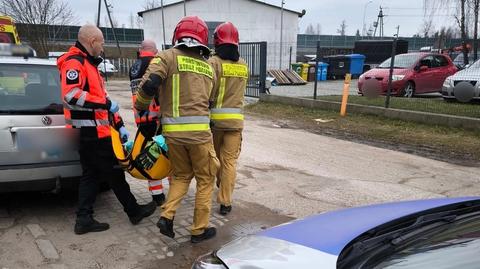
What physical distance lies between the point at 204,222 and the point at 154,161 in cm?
71

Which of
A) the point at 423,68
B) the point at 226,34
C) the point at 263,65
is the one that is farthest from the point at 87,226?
the point at 423,68

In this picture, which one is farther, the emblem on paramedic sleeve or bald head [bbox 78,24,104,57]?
bald head [bbox 78,24,104,57]

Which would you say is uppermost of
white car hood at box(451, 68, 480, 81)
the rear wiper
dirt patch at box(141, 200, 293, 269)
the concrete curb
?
white car hood at box(451, 68, 480, 81)

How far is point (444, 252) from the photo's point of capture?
1.75 m

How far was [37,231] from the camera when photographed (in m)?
4.11

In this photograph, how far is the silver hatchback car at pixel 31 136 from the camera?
13.1ft

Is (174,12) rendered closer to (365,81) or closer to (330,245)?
(365,81)

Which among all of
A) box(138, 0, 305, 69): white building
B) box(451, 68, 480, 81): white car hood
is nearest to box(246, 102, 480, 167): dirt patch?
box(451, 68, 480, 81): white car hood

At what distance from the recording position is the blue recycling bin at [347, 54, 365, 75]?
24.1 m

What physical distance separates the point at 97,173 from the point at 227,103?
58.3 inches

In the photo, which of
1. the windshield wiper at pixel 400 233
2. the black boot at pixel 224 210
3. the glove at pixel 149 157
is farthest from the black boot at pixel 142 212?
the windshield wiper at pixel 400 233

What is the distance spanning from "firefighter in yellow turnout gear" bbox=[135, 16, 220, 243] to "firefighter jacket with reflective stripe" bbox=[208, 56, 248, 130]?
699 mm

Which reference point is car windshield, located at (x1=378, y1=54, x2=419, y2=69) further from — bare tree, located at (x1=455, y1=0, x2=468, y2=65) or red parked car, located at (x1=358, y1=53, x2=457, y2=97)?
bare tree, located at (x1=455, y1=0, x2=468, y2=65)

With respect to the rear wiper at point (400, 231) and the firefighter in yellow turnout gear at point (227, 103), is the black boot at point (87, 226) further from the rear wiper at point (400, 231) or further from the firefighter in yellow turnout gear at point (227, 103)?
the rear wiper at point (400, 231)
